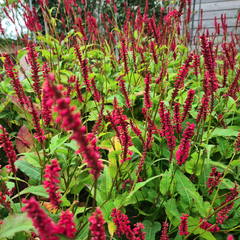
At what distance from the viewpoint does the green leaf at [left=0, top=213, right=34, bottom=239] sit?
484 millimetres

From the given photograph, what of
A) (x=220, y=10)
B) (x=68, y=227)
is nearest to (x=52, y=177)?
(x=68, y=227)

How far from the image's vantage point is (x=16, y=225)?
20.7 inches

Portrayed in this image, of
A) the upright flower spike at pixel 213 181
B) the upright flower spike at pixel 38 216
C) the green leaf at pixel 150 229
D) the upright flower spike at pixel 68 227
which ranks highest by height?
the upright flower spike at pixel 38 216

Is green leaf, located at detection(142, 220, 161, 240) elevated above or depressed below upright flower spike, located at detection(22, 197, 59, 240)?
below

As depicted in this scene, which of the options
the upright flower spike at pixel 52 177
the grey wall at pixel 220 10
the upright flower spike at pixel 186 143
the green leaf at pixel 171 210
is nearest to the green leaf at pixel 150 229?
the green leaf at pixel 171 210

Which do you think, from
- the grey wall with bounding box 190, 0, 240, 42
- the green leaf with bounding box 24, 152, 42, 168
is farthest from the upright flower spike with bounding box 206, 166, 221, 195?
the grey wall with bounding box 190, 0, 240, 42

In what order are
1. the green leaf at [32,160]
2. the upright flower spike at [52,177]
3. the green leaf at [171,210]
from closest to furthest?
the upright flower spike at [52,177] < the green leaf at [171,210] < the green leaf at [32,160]

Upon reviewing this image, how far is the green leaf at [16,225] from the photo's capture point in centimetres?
48

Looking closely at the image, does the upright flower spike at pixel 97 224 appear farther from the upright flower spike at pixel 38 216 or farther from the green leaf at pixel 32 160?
the green leaf at pixel 32 160

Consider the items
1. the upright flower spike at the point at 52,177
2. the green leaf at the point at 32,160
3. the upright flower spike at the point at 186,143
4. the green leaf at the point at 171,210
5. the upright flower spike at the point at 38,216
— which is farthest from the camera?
the green leaf at the point at 32,160

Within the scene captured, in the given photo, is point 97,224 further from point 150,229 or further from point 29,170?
point 29,170

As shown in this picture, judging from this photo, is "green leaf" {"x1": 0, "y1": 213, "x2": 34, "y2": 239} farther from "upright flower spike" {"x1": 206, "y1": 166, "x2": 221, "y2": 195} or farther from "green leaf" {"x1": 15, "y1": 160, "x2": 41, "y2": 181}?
"upright flower spike" {"x1": 206, "y1": 166, "x2": 221, "y2": 195}

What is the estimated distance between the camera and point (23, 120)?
6.46 ft

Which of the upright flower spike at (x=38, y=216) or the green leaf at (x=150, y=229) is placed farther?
the green leaf at (x=150, y=229)
